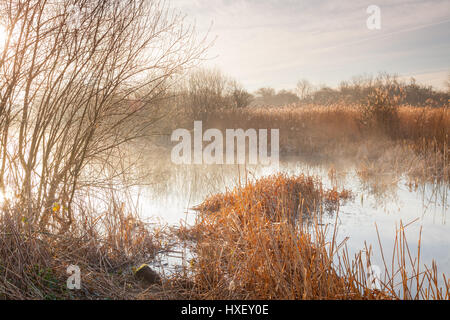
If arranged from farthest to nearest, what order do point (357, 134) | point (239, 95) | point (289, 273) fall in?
point (239, 95)
point (357, 134)
point (289, 273)

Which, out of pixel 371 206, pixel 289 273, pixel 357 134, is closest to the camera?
pixel 289 273

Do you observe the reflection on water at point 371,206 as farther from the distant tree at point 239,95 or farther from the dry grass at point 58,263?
the distant tree at point 239,95

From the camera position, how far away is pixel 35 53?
3.07m

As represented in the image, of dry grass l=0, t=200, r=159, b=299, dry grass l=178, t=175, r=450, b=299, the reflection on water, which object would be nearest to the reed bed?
the reflection on water

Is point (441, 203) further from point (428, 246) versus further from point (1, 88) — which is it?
point (1, 88)

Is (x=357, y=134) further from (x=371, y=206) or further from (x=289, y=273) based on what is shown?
(x=289, y=273)

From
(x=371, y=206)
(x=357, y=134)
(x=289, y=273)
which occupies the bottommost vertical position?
(x=371, y=206)

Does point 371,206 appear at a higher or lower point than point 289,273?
lower

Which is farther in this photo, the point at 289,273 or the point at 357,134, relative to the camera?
the point at 357,134

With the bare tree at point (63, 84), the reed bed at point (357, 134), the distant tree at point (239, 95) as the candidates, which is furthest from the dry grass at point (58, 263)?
the distant tree at point (239, 95)

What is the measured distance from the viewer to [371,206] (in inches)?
224

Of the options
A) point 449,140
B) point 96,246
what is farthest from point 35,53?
point 449,140

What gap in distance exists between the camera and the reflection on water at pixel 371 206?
399 cm

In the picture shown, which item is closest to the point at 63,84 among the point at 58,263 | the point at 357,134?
the point at 58,263
